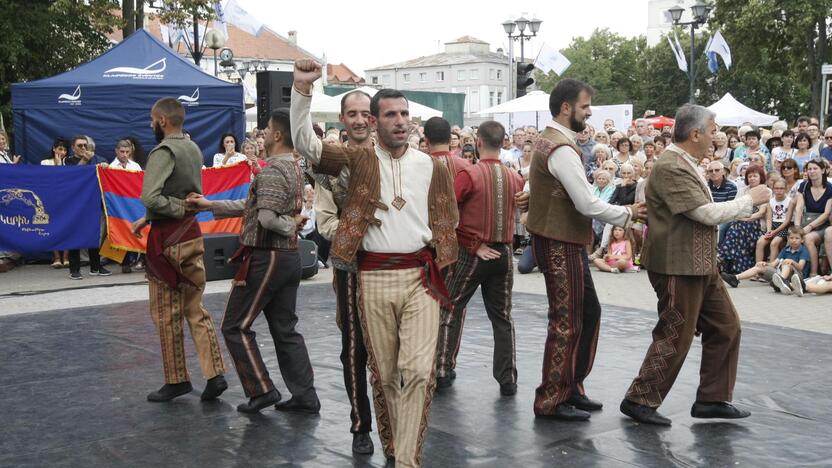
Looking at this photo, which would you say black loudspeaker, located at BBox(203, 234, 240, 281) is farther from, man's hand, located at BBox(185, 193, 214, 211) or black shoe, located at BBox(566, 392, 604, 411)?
black shoe, located at BBox(566, 392, 604, 411)

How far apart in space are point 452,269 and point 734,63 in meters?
41.9

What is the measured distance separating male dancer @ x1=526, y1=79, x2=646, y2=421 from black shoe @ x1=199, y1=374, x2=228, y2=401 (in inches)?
77.3

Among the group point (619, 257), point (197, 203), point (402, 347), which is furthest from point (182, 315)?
point (619, 257)

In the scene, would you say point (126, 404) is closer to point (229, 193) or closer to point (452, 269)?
point (452, 269)

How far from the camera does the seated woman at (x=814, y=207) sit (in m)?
11.2

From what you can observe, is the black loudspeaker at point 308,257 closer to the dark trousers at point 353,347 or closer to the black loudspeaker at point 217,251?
the black loudspeaker at point 217,251

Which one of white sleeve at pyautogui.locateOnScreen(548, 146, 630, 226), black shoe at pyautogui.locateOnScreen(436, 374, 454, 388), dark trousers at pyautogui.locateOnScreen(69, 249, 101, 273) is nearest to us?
white sleeve at pyautogui.locateOnScreen(548, 146, 630, 226)

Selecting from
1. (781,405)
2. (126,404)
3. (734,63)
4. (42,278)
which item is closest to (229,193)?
(42,278)

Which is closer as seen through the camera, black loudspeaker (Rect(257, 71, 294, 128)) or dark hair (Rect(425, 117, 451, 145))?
dark hair (Rect(425, 117, 451, 145))

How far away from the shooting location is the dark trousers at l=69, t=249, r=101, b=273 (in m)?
12.2

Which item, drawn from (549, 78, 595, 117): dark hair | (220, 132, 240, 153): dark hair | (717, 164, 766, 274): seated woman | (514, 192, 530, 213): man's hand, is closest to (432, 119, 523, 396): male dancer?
(514, 192, 530, 213): man's hand

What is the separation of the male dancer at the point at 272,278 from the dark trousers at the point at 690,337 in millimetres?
1976

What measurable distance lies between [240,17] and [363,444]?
1812 centimetres

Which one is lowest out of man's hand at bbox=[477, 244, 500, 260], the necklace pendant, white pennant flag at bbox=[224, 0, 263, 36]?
man's hand at bbox=[477, 244, 500, 260]
